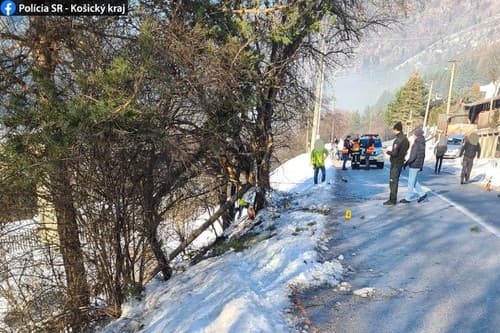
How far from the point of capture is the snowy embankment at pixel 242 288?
12.5 feet

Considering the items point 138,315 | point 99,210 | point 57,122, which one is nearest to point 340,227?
point 138,315

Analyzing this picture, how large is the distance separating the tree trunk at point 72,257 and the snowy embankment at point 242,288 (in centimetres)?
59

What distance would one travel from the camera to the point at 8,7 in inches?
191

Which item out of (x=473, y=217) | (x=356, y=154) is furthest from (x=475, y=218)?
(x=356, y=154)

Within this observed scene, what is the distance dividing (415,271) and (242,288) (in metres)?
2.36

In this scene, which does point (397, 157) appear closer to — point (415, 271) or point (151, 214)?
point (415, 271)

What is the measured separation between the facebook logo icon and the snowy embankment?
4.47 m

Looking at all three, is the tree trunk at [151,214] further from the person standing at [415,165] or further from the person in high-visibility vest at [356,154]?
the person in high-visibility vest at [356,154]

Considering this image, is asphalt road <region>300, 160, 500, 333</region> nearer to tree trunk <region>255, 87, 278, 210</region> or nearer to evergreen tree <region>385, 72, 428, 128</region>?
tree trunk <region>255, 87, 278, 210</region>

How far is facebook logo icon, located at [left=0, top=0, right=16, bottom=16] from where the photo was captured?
15.6ft

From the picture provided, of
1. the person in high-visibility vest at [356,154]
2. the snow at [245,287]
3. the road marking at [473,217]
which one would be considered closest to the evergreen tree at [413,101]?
the person in high-visibility vest at [356,154]

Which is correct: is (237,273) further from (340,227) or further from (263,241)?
(340,227)

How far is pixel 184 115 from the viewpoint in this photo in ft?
19.6

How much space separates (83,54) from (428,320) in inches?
210
